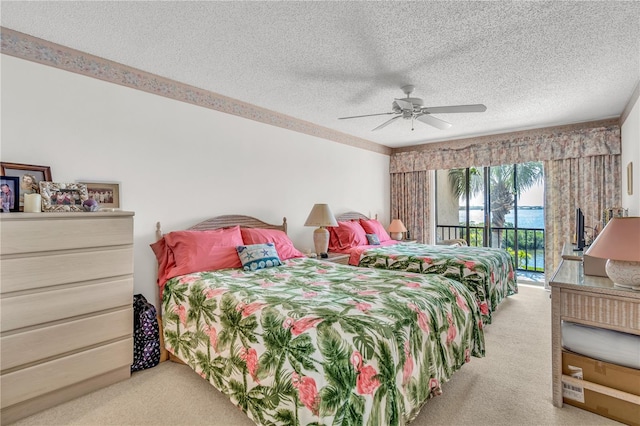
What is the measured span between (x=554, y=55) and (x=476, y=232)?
3.88 meters

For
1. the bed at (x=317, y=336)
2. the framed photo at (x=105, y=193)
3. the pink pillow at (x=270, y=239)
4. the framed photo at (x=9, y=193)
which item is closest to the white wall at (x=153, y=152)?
the framed photo at (x=105, y=193)

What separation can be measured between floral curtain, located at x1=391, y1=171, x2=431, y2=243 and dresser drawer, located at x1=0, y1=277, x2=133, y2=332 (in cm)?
503

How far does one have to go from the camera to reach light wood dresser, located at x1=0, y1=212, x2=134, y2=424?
6.23 feet

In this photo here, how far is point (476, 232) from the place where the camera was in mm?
5926

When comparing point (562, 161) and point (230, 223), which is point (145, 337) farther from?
point (562, 161)

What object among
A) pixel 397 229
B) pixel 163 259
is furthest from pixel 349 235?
pixel 163 259

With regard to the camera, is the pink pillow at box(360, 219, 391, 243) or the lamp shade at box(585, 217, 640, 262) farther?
the pink pillow at box(360, 219, 391, 243)

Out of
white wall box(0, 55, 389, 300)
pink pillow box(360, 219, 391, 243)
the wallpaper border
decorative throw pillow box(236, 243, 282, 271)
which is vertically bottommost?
decorative throw pillow box(236, 243, 282, 271)

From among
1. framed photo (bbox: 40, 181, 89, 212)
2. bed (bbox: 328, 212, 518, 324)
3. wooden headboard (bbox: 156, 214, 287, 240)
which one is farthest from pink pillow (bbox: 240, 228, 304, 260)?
framed photo (bbox: 40, 181, 89, 212)

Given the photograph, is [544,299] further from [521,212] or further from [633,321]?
[633,321]

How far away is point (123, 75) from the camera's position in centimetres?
279

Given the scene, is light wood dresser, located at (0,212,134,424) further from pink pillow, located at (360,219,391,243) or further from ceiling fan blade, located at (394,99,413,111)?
pink pillow, located at (360,219,391,243)

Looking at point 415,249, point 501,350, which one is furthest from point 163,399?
point 415,249

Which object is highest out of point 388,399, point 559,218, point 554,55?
point 554,55
